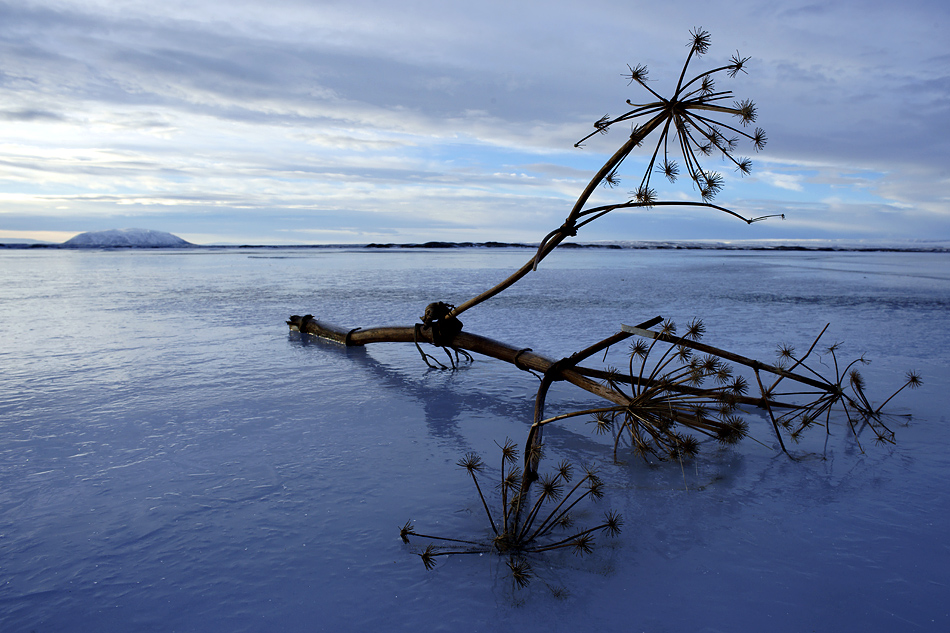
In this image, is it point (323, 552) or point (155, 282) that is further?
point (155, 282)

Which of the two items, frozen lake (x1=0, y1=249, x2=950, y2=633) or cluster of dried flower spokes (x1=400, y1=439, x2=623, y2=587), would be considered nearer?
frozen lake (x1=0, y1=249, x2=950, y2=633)

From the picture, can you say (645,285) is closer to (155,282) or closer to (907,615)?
(155,282)

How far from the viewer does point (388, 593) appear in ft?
8.46

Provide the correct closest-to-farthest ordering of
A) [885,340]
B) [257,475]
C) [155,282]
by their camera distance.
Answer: [257,475], [885,340], [155,282]

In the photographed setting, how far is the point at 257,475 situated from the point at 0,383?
413 cm

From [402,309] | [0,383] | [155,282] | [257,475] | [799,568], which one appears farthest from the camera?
[155,282]

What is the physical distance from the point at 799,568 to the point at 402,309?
1052 cm

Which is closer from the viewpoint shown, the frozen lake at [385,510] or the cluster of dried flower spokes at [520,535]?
the frozen lake at [385,510]

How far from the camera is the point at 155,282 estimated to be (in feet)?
63.6

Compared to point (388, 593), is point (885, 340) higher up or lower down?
higher up

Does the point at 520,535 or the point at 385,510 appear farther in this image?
the point at 385,510

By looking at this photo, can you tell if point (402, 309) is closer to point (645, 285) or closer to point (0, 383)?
point (0, 383)

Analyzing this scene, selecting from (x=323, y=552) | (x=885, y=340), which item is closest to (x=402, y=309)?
(x=885, y=340)

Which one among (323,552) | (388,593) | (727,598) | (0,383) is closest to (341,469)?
(323,552)
